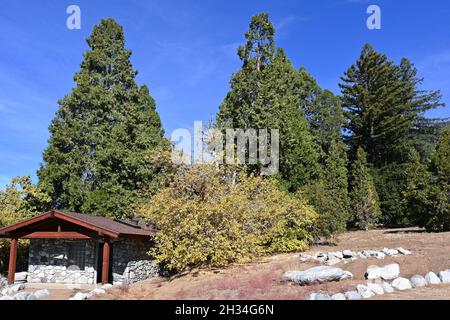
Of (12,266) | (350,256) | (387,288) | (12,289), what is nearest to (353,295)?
(387,288)

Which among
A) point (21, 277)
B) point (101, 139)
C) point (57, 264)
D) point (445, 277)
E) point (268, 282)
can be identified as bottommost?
point (21, 277)

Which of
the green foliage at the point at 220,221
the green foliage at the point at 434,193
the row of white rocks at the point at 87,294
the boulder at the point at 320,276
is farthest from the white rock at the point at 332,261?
the green foliage at the point at 434,193

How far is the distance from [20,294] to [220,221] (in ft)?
22.5

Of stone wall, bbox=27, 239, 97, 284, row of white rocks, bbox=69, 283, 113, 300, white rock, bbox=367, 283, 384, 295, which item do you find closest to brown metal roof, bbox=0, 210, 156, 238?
stone wall, bbox=27, 239, 97, 284

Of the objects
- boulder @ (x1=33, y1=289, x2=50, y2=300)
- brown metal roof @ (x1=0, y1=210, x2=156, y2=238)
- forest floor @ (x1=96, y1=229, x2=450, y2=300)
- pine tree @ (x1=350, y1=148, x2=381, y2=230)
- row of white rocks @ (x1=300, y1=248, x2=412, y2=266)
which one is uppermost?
pine tree @ (x1=350, y1=148, x2=381, y2=230)

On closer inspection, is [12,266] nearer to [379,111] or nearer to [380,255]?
[380,255]

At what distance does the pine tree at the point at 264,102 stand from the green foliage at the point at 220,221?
6.27m

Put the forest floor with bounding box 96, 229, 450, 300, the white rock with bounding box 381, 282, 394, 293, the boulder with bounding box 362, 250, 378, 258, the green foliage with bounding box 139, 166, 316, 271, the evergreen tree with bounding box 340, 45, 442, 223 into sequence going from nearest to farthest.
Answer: the white rock with bounding box 381, 282, 394, 293 → the forest floor with bounding box 96, 229, 450, 300 → the boulder with bounding box 362, 250, 378, 258 → the green foliage with bounding box 139, 166, 316, 271 → the evergreen tree with bounding box 340, 45, 442, 223

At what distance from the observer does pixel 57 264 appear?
15.6m

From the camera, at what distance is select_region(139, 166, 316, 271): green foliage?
14.9 metres

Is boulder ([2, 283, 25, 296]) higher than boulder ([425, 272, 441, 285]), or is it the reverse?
boulder ([425, 272, 441, 285])

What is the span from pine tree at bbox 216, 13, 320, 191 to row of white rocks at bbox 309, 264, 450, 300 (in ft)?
45.9

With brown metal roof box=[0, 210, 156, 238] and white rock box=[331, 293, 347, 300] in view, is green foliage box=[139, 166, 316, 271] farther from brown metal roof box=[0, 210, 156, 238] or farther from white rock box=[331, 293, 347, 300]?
white rock box=[331, 293, 347, 300]

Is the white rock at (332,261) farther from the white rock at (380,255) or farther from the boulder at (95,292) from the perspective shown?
the boulder at (95,292)
